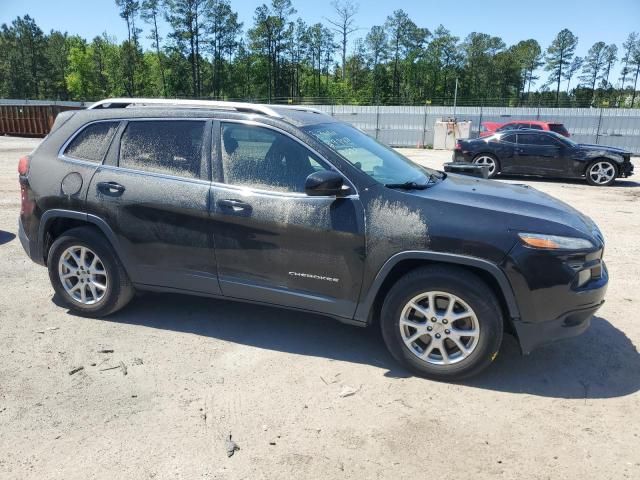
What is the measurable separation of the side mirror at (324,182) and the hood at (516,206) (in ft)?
1.78

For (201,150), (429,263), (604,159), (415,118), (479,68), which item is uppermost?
(479,68)

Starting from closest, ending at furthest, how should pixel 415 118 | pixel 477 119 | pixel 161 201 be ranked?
1. pixel 161 201
2. pixel 415 118
3. pixel 477 119

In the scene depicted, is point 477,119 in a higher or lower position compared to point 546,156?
higher

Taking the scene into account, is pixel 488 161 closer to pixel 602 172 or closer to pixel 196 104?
pixel 602 172

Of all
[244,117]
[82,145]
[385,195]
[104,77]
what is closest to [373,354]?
[385,195]

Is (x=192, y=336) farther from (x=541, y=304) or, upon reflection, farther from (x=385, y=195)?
(x=541, y=304)

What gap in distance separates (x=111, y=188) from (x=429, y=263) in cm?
251

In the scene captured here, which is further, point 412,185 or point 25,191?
point 25,191

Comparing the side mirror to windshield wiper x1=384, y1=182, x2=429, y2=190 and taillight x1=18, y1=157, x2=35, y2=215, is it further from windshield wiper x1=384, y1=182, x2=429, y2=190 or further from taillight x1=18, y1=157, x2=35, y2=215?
taillight x1=18, y1=157, x2=35, y2=215

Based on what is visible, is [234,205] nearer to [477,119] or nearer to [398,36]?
[477,119]

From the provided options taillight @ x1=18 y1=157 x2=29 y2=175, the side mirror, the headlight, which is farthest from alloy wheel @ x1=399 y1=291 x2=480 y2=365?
taillight @ x1=18 y1=157 x2=29 y2=175

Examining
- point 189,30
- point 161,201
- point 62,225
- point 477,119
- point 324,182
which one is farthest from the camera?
point 189,30

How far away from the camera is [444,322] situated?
10.9ft

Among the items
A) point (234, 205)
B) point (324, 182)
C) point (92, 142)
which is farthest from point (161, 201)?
point (324, 182)
